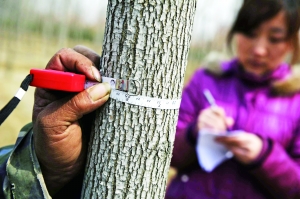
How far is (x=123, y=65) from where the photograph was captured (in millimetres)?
1021

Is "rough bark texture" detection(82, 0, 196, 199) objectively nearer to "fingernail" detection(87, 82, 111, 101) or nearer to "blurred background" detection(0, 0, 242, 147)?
"fingernail" detection(87, 82, 111, 101)

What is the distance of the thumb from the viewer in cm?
101

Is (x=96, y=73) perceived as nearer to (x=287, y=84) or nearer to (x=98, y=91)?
(x=98, y=91)

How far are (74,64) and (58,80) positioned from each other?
0.10 meters

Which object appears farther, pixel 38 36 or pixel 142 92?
pixel 38 36

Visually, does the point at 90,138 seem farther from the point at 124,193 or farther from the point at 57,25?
the point at 57,25

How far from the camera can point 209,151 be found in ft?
7.42

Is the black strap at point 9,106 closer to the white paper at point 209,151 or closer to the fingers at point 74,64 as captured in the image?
the fingers at point 74,64

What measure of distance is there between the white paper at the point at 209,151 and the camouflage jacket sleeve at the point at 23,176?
1247 mm

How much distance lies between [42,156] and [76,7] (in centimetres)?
1418

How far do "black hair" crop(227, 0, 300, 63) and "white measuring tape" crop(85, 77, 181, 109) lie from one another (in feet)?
4.77

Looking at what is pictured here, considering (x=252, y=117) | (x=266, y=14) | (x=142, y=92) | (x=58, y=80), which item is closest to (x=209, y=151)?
(x=252, y=117)

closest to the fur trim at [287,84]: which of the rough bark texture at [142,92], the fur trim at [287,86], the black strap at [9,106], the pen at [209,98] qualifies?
the fur trim at [287,86]

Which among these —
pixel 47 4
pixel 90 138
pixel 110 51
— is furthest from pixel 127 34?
pixel 47 4
